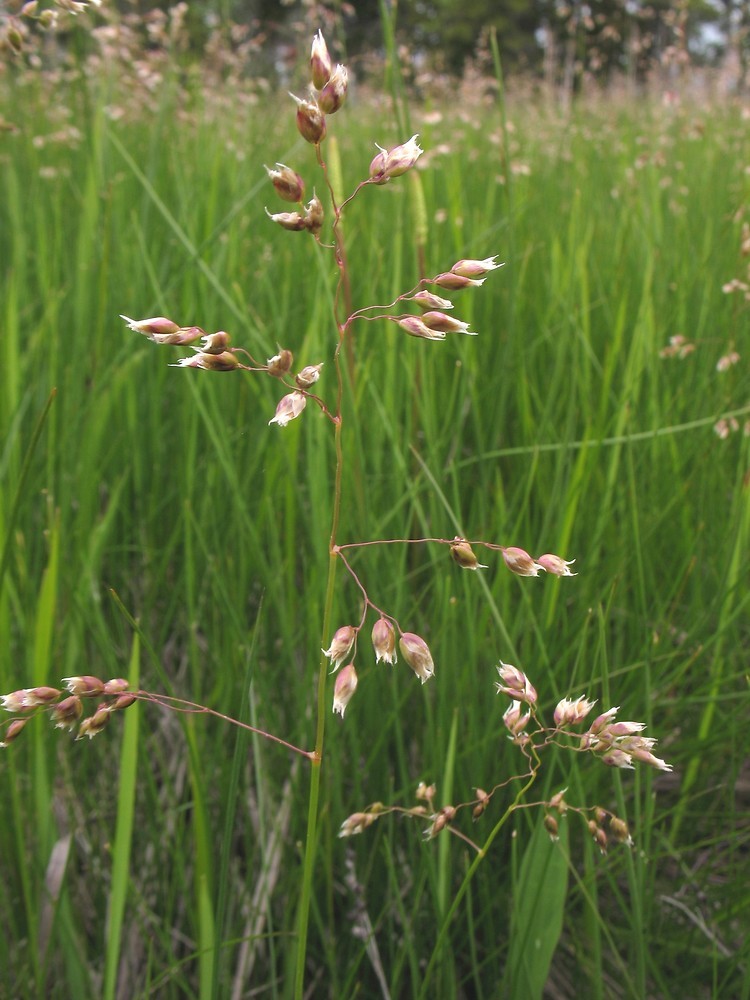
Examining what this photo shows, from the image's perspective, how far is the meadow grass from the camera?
94 cm

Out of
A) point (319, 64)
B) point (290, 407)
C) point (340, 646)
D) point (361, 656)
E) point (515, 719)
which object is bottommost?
point (361, 656)

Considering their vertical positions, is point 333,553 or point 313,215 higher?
point 313,215

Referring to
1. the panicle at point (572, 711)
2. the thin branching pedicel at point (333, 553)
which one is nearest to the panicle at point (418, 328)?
the thin branching pedicel at point (333, 553)

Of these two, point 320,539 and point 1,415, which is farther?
point 1,415

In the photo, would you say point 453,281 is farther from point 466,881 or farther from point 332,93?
point 466,881

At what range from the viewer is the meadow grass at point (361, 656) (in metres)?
0.94

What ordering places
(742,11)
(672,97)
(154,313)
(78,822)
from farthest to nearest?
(742,11) → (672,97) → (154,313) → (78,822)

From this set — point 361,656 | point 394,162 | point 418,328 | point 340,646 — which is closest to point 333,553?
point 340,646

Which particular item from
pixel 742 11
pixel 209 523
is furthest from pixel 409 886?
pixel 742 11

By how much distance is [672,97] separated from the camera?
3947mm

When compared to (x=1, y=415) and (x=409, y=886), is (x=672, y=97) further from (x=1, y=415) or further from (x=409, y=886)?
(x=409, y=886)

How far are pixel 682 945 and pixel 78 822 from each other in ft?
2.50

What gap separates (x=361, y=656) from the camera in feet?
4.04

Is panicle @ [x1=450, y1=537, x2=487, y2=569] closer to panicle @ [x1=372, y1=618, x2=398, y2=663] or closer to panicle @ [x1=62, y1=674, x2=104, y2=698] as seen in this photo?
panicle @ [x1=372, y1=618, x2=398, y2=663]
